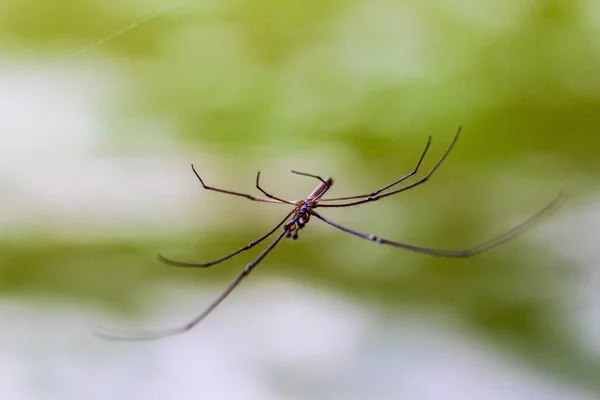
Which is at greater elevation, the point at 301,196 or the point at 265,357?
the point at 301,196

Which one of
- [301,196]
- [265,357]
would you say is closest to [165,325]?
[265,357]

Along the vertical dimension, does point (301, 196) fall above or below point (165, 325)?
above

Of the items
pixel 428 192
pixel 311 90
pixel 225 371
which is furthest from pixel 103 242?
pixel 428 192

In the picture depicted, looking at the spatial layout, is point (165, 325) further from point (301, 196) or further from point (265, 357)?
point (301, 196)

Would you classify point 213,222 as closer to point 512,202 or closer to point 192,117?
point 192,117
